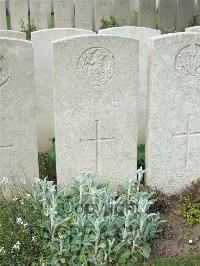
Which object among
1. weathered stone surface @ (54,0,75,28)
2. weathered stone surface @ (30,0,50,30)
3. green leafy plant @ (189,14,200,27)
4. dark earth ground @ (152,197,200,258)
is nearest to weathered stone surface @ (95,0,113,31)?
weathered stone surface @ (54,0,75,28)

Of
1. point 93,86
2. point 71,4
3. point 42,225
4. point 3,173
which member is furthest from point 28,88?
point 71,4

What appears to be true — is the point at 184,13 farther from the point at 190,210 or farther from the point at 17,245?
the point at 17,245

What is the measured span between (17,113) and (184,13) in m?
6.40

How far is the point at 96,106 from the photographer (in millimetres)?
4773

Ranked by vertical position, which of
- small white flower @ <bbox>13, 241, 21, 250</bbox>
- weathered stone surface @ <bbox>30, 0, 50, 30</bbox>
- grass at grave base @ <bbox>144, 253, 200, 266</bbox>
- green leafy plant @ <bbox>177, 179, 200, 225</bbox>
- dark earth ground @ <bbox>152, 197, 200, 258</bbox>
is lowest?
grass at grave base @ <bbox>144, 253, 200, 266</bbox>

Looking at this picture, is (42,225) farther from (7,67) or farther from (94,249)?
(7,67)

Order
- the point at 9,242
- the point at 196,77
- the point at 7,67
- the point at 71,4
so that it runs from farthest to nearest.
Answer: the point at 71,4 → the point at 196,77 → the point at 7,67 → the point at 9,242

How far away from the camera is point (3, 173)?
4941mm

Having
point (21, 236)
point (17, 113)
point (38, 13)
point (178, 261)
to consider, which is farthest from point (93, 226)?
point (38, 13)

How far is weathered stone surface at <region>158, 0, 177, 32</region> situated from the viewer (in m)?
10.1

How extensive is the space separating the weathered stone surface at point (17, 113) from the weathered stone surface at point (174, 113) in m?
1.13

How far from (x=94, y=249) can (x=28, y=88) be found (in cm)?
155

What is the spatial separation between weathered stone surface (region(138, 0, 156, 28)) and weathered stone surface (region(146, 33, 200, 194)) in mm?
5327

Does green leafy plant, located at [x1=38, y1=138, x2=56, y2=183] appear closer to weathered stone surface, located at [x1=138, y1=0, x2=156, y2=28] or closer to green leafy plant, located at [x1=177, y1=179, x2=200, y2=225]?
green leafy plant, located at [x1=177, y1=179, x2=200, y2=225]
